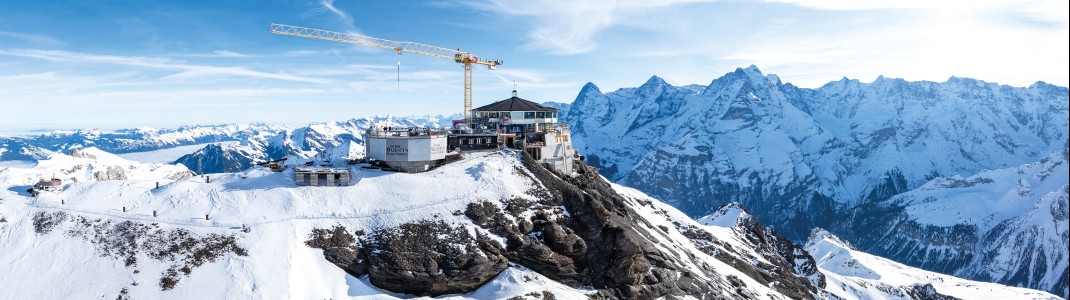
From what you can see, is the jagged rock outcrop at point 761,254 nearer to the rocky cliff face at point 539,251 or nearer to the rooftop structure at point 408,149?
the rocky cliff face at point 539,251

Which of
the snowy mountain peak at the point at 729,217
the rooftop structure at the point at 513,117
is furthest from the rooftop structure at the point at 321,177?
the snowy mountain peak at the point at 729,217

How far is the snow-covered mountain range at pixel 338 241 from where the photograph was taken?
2448 inches

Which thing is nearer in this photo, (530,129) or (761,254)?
(530,129)

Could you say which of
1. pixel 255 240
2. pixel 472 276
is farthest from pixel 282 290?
pixel 472 276

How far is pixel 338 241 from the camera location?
2707 inches

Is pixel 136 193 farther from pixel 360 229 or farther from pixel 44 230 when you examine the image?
pixel 360 229

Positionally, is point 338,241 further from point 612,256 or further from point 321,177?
point 612,256

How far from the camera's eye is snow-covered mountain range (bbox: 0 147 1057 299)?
6219 centimetres

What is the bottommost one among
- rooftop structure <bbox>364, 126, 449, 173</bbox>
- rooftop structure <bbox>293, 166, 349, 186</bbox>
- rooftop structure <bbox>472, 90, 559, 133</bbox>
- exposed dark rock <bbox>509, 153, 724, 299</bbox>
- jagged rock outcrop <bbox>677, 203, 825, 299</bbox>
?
jagged rock outcrop <bbox>677, 203, 825, 299</bbox>

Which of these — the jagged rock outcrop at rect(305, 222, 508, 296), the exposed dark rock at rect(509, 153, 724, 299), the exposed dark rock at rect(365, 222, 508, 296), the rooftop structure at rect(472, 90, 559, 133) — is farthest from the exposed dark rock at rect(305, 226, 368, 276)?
the rooftop structure at rect(472, 90, 559, 133)

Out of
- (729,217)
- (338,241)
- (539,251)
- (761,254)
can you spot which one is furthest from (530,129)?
(729,217)

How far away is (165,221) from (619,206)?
223ft

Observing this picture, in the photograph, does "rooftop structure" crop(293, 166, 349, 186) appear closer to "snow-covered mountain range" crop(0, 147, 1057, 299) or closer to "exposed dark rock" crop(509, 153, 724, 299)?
"snow-covered mountain range" crop(0, 147, 1057, 299)

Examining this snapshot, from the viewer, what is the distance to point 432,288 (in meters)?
65.6
